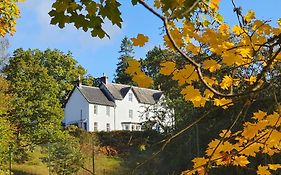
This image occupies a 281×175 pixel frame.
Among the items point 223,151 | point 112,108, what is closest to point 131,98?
point 112,108

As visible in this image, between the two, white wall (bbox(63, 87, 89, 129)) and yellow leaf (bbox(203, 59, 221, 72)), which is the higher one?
white wall (bbox(63, 87, 89, 129))

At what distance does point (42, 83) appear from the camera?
32.1m

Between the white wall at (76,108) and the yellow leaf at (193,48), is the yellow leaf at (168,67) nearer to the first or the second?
the yellow leaf at (193,48)

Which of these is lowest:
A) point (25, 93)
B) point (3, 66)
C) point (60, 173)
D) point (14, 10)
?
point (60, 173)

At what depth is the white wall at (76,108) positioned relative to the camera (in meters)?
43.1

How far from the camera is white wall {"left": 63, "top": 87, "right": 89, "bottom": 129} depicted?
4309 centimetres

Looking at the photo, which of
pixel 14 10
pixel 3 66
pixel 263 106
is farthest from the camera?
pixel 3 66

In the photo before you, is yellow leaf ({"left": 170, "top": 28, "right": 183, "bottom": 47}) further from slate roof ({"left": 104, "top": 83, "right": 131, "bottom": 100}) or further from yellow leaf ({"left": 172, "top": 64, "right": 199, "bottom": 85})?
slate roof ({"left": 104, "top": 83, "right": 131, "bottom": 100})

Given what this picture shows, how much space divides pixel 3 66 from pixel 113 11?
1382 inches

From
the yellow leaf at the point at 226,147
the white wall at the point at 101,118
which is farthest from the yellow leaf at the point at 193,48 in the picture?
the white wall at the point at 101,118

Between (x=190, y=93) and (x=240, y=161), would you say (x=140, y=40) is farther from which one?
(x=240, y=161)

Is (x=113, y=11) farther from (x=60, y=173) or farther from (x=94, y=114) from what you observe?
(x=94, y=114)

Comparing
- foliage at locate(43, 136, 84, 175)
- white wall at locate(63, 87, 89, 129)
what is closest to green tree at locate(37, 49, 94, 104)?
white wall at locate(63, 87, 89, 129)

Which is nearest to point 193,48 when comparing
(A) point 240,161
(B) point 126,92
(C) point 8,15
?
(A) point 240,161
